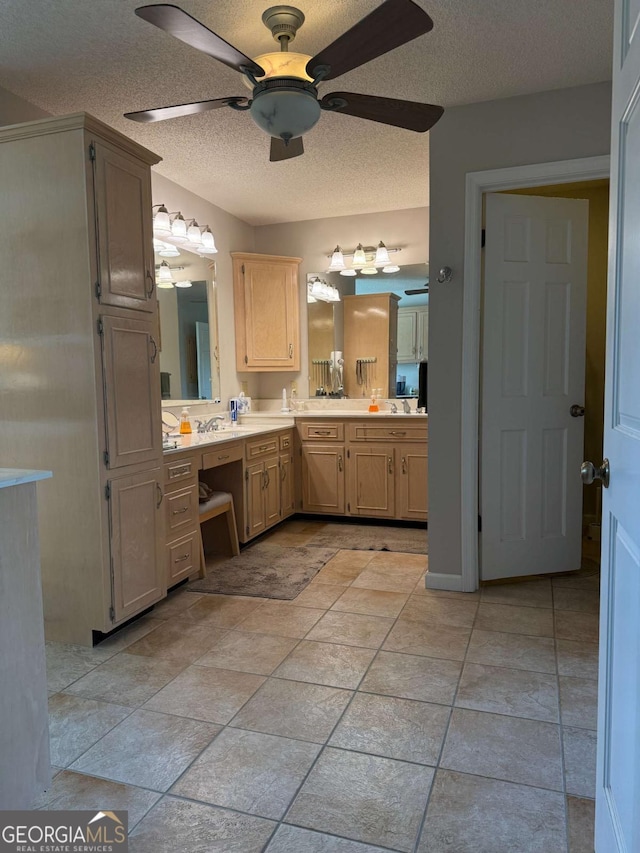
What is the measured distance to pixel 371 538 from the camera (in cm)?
421

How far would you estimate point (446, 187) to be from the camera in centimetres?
300

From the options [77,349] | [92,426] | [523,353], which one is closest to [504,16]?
[523,353]

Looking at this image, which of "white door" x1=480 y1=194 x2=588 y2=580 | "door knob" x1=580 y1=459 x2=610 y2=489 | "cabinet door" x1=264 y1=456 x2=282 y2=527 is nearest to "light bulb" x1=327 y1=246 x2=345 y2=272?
"cabinet door" x1=264 y1=456 x2=282 y2=527

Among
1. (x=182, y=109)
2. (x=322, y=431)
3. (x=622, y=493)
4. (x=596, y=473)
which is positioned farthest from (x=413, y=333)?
(x=622, y=493)

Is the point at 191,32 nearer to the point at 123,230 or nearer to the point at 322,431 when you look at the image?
the point at 123,230

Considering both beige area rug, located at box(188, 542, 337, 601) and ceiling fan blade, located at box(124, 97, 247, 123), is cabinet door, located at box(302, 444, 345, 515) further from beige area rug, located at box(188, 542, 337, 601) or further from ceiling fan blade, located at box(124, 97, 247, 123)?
ceiling fan blade, located at box(124, 97, 247, 123)

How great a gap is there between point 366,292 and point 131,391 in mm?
2833

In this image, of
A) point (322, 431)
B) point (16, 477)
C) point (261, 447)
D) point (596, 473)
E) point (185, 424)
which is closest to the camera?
point (596, 473)

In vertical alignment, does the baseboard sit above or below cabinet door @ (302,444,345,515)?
below

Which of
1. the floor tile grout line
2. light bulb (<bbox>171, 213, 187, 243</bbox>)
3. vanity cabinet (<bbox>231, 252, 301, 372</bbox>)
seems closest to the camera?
the floor tile grout line

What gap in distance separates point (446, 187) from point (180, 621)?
2650 millimetres

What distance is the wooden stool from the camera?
342 centimetres

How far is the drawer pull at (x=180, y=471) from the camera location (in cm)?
303

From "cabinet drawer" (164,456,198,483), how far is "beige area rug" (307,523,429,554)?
1.26 metres
